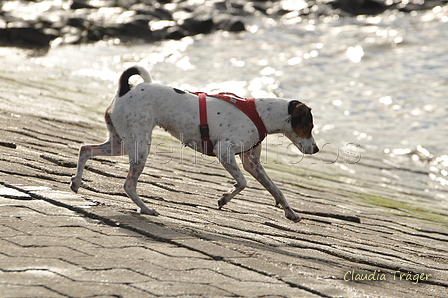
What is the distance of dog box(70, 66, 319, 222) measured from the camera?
184 inches

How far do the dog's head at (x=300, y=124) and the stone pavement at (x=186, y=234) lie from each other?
2.19 ft

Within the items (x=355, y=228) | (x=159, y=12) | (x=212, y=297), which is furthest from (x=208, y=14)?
(x=212, y=297)

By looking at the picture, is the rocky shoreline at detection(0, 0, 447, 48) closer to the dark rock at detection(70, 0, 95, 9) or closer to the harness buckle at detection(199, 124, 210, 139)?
the dark rock at detection(70, 0, 95, 9)

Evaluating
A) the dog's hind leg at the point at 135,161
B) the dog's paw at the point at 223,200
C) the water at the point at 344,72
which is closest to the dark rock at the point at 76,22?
the water at the point at 344,72

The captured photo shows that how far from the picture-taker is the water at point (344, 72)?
1193 cm

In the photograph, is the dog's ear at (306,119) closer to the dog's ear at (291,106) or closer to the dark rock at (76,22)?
the dog's ear at (291,106)

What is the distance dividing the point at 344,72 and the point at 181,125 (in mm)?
15247

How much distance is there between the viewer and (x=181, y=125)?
191 inches

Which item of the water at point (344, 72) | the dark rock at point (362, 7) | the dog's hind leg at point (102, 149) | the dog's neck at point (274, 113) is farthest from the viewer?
the dark rock at point (362, 7)

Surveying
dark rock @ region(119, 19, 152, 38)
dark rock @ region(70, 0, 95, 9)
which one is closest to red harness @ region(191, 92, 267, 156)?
dark rock @ region(119, 19, 152, 38)

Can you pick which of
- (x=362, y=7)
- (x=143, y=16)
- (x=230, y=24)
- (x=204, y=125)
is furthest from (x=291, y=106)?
(x=362, y=7)

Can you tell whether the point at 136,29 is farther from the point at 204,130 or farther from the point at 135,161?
the point at 135,161

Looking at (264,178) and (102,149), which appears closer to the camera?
(102,149)

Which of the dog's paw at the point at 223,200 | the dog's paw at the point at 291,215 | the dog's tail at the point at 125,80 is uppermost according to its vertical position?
the dog's tail at the point at 125,80
